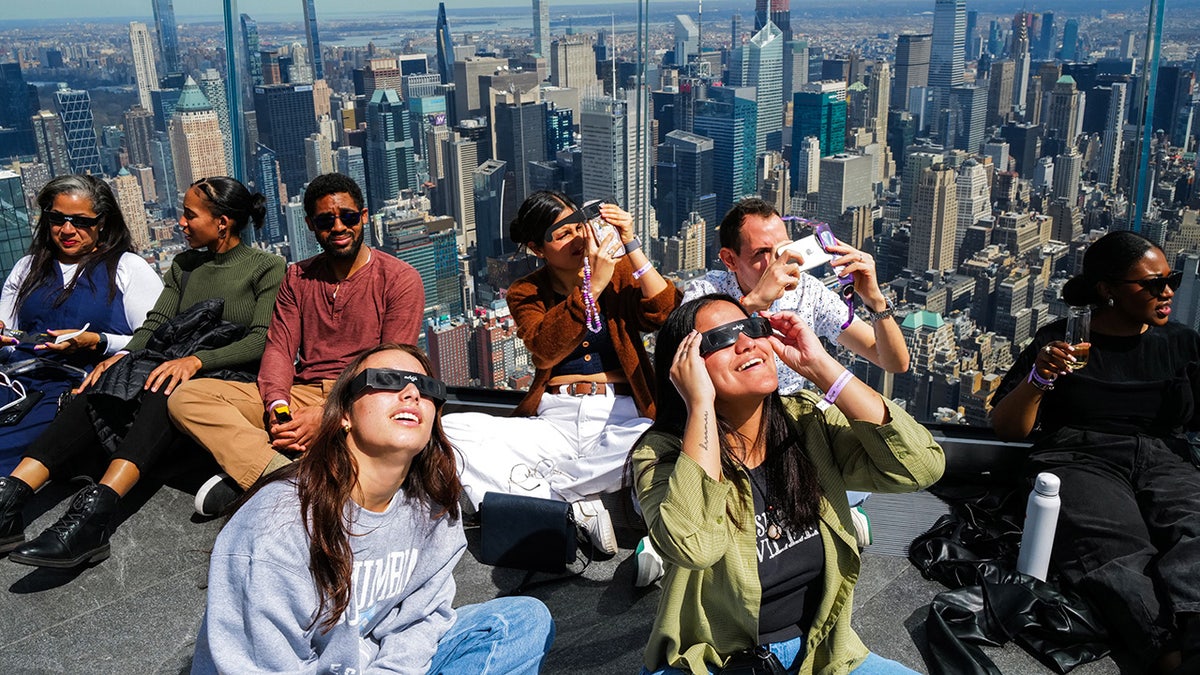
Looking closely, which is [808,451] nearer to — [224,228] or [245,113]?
[224,228]

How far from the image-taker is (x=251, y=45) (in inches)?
148

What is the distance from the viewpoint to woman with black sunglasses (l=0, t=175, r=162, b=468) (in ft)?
10.1

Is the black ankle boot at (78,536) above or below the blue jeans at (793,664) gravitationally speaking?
below

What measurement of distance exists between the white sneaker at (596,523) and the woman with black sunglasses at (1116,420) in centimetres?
115

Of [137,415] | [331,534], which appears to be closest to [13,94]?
[137,415]

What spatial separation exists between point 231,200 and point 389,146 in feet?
3.40

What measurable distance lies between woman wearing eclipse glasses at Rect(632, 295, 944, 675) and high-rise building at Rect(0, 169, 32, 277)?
2.86m

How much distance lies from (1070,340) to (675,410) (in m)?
1.35

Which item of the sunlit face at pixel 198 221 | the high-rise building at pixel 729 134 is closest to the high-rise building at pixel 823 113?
the high-rise building at pixel 729 134

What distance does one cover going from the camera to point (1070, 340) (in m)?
2.48

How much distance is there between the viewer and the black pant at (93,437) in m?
2.80

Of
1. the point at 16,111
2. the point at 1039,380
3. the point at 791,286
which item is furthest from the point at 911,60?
the point at 16,111

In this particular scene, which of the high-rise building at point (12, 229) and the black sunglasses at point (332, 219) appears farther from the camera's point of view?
the high-rise building at point (12, 229)

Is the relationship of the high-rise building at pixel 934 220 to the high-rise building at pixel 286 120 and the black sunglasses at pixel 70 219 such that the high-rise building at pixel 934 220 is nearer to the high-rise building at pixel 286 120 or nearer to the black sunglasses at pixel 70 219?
the high-rise building at pixel 286 120
